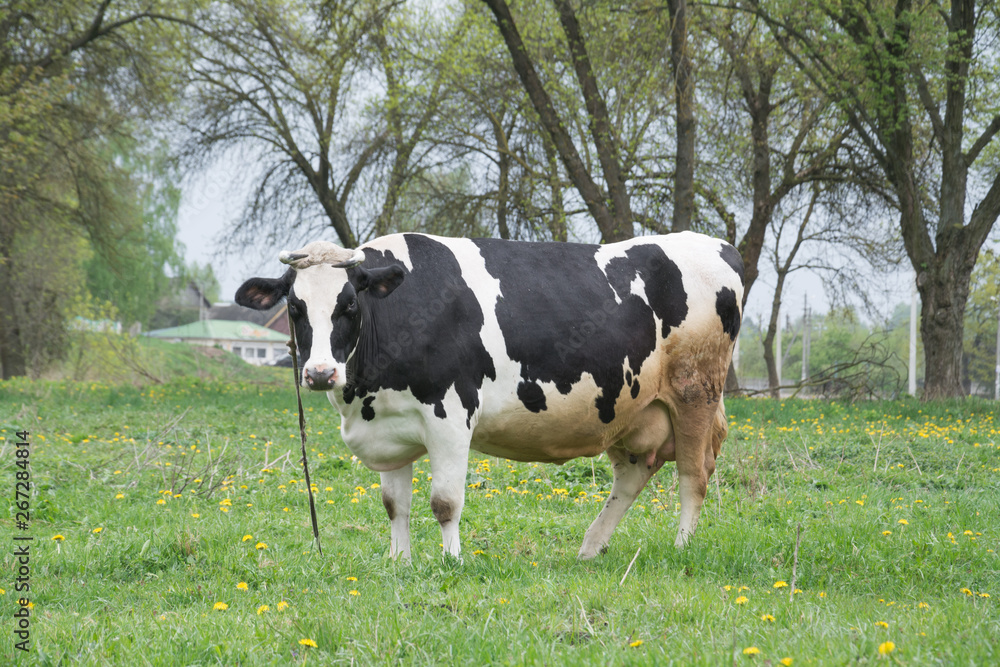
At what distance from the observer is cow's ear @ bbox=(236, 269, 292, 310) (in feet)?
14.9

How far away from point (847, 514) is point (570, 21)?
11127 millimetres

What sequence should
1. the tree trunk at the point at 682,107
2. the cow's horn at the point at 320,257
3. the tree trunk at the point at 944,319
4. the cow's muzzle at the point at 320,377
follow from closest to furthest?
the cow's muzzle at the point at 320,377 → the cow's horn at the point at 320,257 → the tree trunk at the point at 682,107 → the tree trunk at the point at 944,319

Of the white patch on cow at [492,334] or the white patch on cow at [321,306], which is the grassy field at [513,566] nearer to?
the white patch on cow at [492,334]

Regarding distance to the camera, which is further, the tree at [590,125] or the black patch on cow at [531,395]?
the tree at [590,125]

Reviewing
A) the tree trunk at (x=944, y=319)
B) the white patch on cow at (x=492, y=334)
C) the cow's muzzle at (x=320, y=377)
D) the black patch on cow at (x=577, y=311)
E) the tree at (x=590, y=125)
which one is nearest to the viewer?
the cow's muzzle at (x=320, y=377)

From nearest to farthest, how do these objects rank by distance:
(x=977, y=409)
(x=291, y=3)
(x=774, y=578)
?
(x=774, y=578), (x=977, y=409), (x=291, y=3)

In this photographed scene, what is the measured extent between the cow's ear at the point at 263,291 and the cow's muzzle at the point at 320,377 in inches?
25.3

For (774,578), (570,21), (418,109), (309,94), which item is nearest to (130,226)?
(309,94)

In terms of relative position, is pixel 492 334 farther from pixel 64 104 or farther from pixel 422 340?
pixel 64 104

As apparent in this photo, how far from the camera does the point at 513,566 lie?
4.38 metres

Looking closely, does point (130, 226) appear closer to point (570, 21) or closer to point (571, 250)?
point (570, 21)

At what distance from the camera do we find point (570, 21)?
14562mm

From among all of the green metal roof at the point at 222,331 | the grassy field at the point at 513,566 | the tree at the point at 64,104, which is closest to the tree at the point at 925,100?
the grassy field at the point at 513,566

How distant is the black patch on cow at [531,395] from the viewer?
4832 mm
